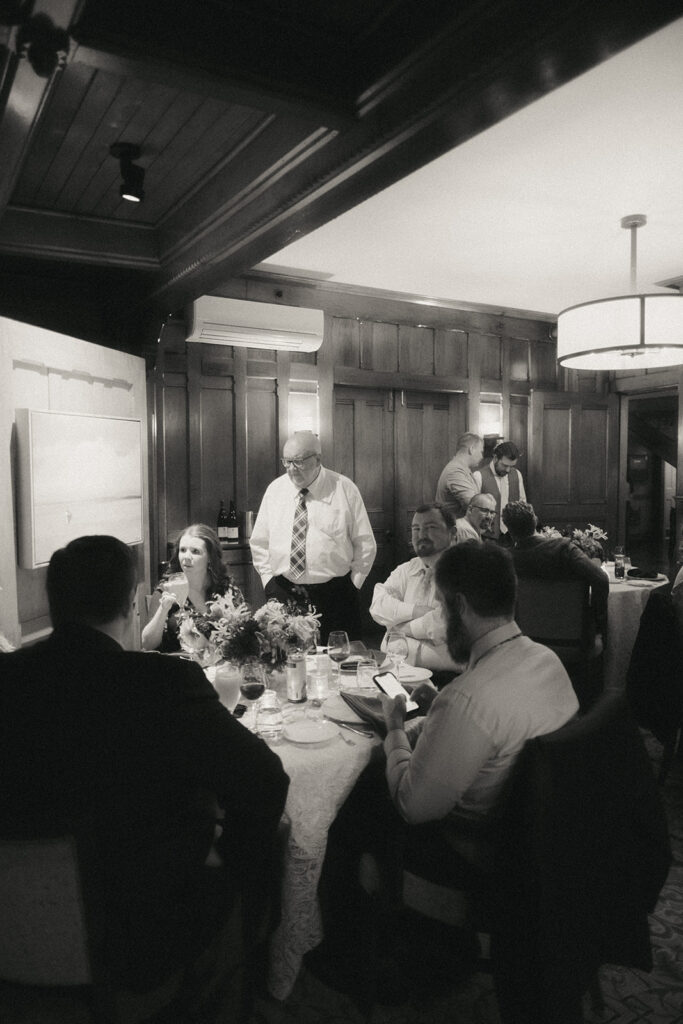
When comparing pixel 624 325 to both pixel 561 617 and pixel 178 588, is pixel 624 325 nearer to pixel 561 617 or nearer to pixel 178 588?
pixel 561 617

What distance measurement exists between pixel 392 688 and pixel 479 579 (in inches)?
28.2

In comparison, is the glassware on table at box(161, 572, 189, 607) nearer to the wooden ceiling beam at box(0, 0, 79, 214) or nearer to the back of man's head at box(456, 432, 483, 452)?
the wooden ceiling beam at box(0, 0, 79, 214)

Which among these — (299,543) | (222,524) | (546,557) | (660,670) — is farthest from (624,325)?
(222,524)

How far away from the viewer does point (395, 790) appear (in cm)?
181

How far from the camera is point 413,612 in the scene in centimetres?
314

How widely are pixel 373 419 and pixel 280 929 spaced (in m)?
4.65

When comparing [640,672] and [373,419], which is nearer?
[640,672]

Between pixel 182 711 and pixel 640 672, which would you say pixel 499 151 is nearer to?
pixel 640 672

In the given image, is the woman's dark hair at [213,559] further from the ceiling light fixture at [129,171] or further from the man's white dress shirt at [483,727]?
the man's white dress shirt at [483,727]

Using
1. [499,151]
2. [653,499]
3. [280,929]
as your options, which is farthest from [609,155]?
[653,499]

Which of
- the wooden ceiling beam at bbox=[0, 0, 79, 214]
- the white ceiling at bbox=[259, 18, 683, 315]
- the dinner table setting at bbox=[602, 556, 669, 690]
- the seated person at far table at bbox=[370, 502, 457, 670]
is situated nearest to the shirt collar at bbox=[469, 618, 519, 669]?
the seated person at far table at bbox=[370, 502, 457, 670]

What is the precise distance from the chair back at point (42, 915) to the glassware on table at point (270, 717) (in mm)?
767

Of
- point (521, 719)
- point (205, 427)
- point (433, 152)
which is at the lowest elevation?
point (521, 719)

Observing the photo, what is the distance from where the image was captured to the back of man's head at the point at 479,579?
1812mm
